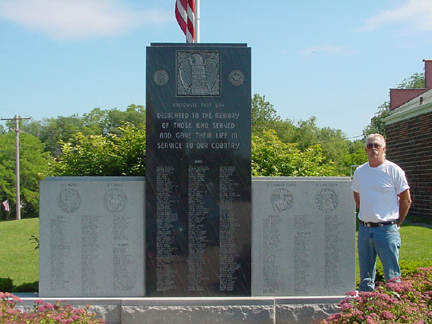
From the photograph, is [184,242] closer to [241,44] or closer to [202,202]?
[202,202]

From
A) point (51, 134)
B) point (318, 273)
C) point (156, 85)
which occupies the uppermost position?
point (51, 134)

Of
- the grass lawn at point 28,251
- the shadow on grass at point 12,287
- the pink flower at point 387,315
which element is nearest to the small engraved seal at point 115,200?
the shadow on grass at point 12,287

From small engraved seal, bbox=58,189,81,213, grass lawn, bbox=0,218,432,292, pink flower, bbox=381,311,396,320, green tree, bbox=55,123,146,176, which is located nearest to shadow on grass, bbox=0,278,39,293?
grass lawn, bbox=0,218,432,292

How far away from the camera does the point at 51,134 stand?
245ft

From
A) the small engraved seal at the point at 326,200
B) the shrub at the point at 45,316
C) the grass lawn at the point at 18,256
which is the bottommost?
the grass lawn at the point at 18,256

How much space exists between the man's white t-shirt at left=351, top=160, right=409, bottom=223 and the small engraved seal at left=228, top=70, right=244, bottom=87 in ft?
6.86

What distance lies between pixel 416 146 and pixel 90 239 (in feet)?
55.0

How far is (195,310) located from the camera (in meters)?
5.92

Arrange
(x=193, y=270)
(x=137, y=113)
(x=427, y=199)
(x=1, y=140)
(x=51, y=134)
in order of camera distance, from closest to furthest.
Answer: (x=193, y=270)
(x=427, y=199)
(x=1, y=140)
(x=137, y=113)
(x=51, y=134)

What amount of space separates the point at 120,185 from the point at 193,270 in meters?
1.50

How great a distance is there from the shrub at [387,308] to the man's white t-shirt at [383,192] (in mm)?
1093

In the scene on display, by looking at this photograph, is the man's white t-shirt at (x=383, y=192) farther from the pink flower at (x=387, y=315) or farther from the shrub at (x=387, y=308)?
the pink flower at (x=387, y=315)

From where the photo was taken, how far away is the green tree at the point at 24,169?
185 feet

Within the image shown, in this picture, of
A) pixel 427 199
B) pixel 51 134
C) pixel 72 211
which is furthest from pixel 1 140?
pixel 72 211
